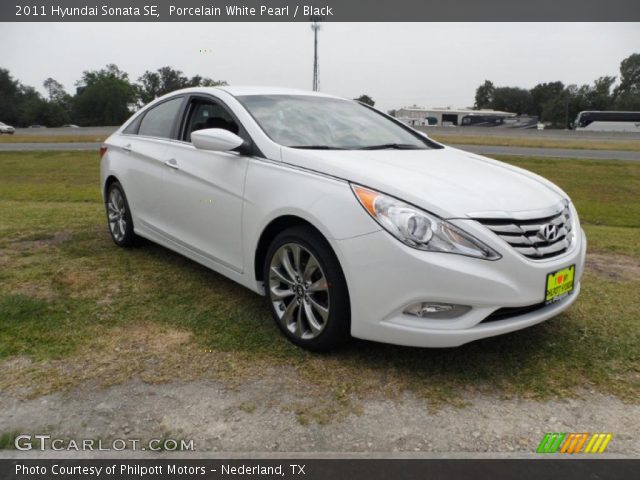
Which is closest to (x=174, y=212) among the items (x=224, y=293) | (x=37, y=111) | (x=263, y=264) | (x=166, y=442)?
(x=224, y=293)

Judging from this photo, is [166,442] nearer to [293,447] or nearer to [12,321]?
[293,447]

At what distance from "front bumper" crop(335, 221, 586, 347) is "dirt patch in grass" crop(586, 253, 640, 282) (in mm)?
2270

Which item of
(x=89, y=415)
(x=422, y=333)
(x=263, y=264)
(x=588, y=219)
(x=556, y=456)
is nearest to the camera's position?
(x=556, y=456)

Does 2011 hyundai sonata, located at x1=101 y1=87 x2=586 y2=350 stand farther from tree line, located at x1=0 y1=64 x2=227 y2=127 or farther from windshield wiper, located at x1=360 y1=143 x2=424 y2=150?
tree line, located at x1=0 y1=64 x2=227 y2=127

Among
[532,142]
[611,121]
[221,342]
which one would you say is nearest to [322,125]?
[221,342]

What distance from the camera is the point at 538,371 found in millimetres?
2980

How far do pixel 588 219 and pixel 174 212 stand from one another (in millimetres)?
6659

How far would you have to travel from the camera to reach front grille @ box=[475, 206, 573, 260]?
271cm

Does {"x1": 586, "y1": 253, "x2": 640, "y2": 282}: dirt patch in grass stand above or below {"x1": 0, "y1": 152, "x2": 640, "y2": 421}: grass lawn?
above

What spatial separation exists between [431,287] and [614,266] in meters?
3.21

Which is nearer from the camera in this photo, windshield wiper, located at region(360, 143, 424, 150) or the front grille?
the front grille

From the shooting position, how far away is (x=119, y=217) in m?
5.32

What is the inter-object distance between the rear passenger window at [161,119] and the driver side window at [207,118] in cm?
23

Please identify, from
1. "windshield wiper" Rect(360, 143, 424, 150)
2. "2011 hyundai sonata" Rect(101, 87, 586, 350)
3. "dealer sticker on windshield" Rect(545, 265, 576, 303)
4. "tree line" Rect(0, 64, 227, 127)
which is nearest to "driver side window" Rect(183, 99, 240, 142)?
"2011 hyundai sonata" Rect(101, 87, 586, 350)
